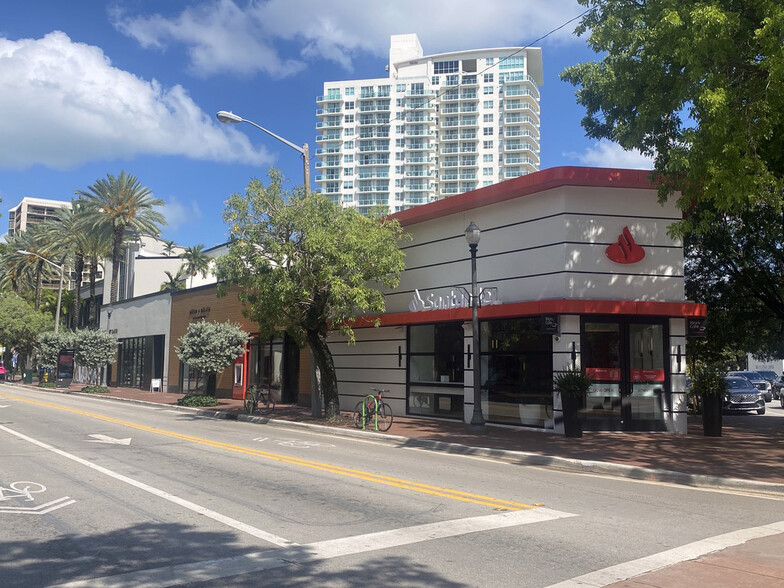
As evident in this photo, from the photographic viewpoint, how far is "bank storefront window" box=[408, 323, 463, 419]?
800 inches

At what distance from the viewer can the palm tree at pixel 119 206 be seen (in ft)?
141

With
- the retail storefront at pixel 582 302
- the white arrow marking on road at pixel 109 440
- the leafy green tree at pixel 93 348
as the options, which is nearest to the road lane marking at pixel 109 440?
the white arrow marking on road at pixel 109 440

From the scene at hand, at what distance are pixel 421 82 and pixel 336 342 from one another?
9832cm

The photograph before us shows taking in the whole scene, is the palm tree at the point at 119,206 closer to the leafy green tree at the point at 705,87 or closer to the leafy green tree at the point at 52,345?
the leafy green tree at the point at 52,345

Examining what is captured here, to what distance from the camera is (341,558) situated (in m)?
6.20

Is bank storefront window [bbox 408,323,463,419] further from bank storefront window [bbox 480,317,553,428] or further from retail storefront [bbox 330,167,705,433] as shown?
bank storefront window [bbox 480,317,553,428]

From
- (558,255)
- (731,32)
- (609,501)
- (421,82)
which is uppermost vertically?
(421,82)

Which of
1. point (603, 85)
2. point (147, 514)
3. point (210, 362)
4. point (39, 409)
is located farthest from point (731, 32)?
point (39, 409)

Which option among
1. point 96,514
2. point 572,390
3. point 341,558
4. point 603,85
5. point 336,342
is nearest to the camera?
point 341,558

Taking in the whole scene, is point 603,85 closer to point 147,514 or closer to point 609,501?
point 609,501

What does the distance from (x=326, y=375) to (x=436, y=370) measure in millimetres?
3431

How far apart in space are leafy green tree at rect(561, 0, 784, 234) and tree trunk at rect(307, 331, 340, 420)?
10.1m

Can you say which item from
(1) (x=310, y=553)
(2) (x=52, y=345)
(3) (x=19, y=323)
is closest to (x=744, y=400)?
(1) (x=310, y=553)

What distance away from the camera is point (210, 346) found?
2648 cm
